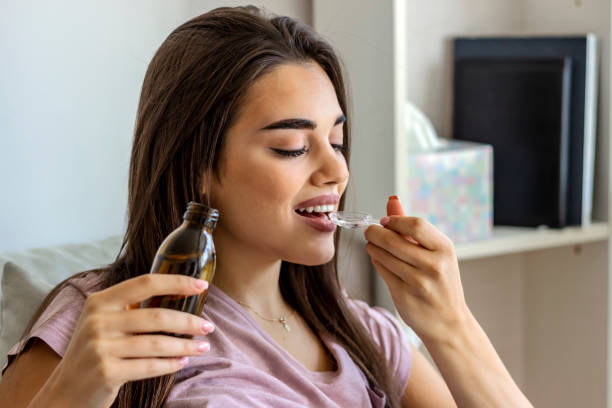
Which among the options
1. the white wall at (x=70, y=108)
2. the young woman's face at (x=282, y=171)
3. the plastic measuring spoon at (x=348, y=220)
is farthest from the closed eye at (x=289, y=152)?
the white wall at (x=70, y=108)

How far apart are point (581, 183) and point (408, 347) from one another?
30.3 inches

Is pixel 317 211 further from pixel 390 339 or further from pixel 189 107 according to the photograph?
pixel 390 339

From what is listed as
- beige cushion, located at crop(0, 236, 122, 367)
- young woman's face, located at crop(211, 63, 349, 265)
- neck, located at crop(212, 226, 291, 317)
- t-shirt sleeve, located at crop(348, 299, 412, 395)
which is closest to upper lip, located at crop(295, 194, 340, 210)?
young woman's face, located at crop(211, 63, 349, 265)

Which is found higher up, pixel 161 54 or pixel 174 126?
pixel 161 54

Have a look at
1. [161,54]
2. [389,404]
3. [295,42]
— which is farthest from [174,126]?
[389,404]

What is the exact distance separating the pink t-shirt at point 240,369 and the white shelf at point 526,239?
0.57m

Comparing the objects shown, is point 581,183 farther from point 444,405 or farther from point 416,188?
point 444,405

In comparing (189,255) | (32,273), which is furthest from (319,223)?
(32,273)

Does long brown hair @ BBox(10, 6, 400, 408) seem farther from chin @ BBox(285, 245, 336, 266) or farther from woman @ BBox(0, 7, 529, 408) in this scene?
chin @ BBox(285, 245, 336, 266)

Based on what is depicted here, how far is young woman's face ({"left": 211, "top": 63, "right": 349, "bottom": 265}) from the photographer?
43.9 inches

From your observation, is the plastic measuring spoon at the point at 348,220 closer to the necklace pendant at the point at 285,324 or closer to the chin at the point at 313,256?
the chin at the point at 313,256

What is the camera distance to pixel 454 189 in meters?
1.82

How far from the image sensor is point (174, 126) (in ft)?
3.69

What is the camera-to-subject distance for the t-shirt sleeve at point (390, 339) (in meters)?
1.40
